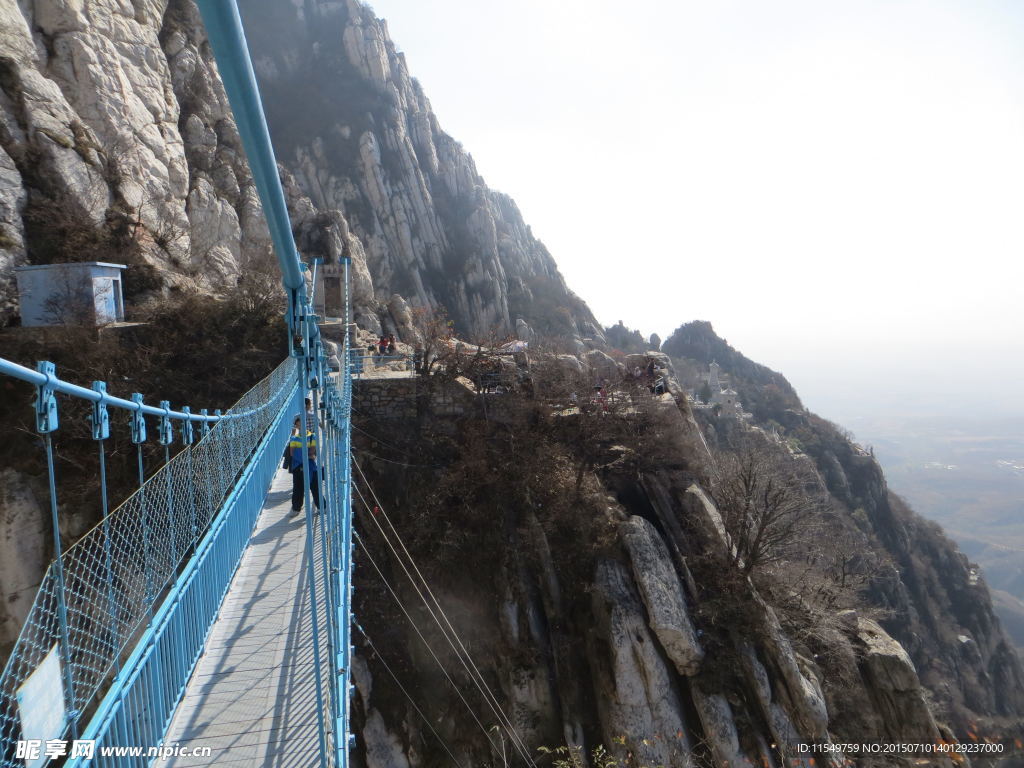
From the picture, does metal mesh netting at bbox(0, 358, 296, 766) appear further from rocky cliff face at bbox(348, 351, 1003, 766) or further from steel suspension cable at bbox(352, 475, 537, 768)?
rocky cliff face at bbox(348, 351, 1003, 766)

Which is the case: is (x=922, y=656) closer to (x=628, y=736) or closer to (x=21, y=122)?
(x=628, y=736)

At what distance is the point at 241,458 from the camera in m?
6.68

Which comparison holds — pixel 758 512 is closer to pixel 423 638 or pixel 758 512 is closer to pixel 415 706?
pixel 423 638

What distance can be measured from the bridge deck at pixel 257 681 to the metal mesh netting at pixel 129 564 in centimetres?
65

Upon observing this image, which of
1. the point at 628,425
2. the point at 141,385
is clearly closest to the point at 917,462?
the point at 628,425

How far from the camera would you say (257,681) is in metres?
4.00

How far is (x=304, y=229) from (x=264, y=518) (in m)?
23.9

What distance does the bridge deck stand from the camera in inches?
136

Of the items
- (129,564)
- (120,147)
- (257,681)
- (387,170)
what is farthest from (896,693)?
(387,170)

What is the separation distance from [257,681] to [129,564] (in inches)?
56.8

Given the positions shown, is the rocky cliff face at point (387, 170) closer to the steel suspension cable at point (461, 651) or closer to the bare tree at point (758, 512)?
the bare tree at point (758, 512)

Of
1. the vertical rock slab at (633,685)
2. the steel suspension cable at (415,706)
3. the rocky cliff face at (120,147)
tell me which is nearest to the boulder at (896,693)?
the vertical rock slab at (633,685)

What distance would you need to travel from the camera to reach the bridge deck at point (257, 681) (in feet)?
11.3

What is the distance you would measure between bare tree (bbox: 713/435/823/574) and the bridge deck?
1007 cm
